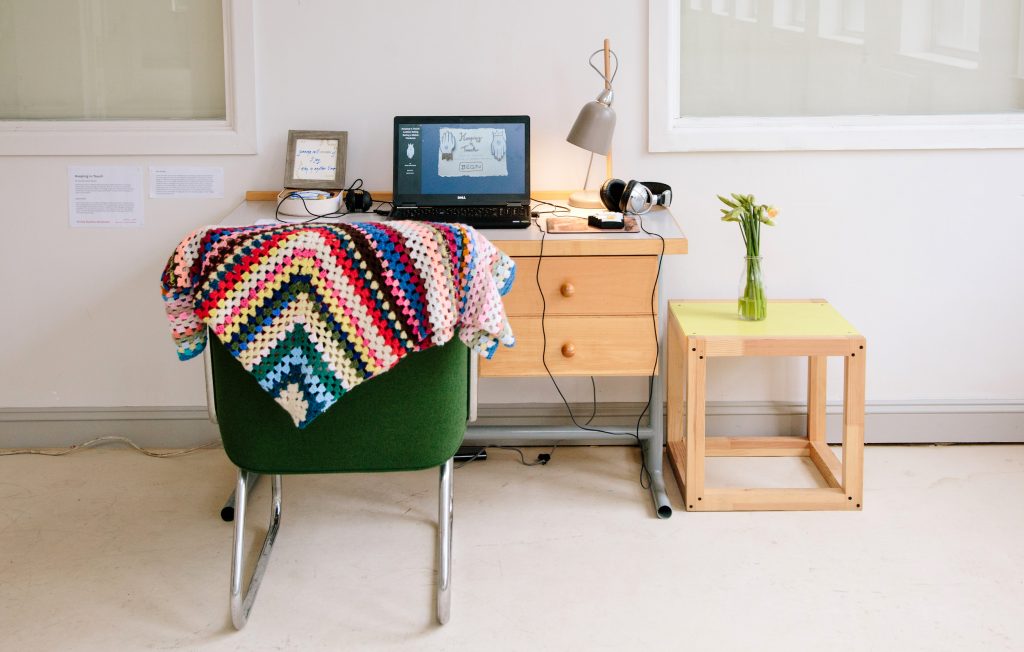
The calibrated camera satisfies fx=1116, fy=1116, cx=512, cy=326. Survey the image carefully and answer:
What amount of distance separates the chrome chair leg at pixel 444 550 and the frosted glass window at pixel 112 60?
4.55 feet

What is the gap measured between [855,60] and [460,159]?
1124mm

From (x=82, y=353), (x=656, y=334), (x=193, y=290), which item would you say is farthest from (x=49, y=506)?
(x=656, y=334)

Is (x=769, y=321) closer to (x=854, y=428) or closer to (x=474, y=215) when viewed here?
(x=854, y=428)

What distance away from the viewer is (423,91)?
3.07 m

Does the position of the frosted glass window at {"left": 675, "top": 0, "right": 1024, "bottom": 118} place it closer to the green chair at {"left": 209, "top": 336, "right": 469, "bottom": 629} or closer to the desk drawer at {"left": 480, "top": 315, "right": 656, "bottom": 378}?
the desk drawer at {"left": 480, "top": 315, "right": 656, "bottom": 378}

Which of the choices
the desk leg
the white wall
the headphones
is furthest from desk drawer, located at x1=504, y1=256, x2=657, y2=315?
the white wall

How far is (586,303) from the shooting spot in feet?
8.89

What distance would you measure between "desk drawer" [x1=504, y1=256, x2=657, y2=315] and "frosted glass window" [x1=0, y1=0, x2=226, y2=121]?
3.53 feet

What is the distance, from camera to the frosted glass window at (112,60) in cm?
306

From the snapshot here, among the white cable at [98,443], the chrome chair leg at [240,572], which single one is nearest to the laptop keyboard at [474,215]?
the chrome chair leg at [240,572]

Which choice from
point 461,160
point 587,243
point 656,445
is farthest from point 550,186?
point 656,445

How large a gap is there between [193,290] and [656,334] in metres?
1.16

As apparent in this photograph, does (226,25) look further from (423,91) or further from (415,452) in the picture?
(415,452)

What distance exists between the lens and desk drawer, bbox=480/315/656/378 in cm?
272
